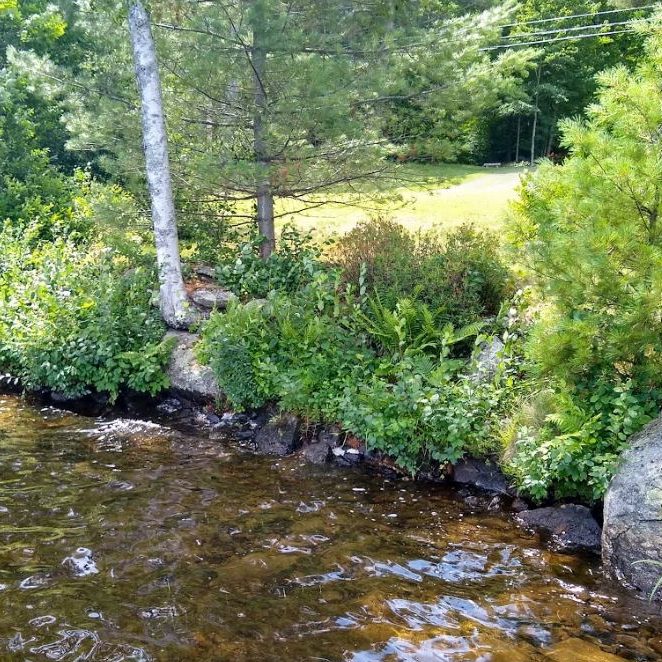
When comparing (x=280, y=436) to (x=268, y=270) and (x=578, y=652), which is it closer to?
(x=268, y=270)

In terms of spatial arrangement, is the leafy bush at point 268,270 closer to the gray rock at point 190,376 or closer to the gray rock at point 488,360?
the gray rock at point 190,376

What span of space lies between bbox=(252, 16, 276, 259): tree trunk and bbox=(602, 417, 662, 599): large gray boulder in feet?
17.9

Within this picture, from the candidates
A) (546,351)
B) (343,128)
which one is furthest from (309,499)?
(343,128)

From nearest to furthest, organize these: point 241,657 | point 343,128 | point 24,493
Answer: point 241,657
point 24,493
point 343,128

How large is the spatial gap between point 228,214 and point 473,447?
19.8 ft

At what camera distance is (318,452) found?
6.98 meters

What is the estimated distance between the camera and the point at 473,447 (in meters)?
6.32

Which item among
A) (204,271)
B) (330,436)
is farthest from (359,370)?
(204,271)

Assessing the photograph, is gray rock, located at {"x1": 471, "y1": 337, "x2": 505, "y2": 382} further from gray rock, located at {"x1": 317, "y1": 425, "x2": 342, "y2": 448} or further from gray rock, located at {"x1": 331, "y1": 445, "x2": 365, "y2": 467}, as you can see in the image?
gray rock, located at {"x1": 317, "y1": 425, "x2": 342, "y2": 448}

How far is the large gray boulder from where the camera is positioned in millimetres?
4677

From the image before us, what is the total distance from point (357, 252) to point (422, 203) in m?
7.22

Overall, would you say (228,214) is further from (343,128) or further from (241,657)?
(241,657)

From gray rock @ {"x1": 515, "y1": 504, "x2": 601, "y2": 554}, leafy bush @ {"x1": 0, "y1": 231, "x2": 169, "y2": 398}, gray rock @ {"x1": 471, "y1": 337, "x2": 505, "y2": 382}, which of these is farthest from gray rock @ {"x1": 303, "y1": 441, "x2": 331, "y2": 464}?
leafy bush @ {"x1": 0, "y1": 231, "x2": 169, "y2": 398}

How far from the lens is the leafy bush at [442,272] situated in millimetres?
7902
